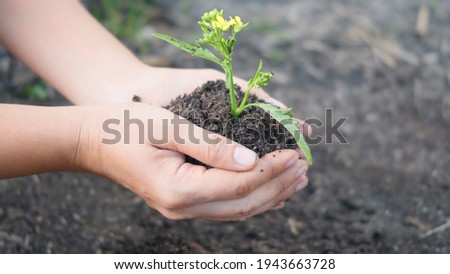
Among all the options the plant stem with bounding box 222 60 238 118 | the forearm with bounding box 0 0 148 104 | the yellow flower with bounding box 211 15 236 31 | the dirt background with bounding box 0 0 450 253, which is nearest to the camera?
the yellow flower with bounding box 211 15 236 31

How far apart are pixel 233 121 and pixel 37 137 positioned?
61 cm

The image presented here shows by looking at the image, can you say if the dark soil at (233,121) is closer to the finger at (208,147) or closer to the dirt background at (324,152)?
the finger at (208,147)

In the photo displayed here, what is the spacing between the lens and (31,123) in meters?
1.79

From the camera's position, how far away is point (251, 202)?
1.78 metres

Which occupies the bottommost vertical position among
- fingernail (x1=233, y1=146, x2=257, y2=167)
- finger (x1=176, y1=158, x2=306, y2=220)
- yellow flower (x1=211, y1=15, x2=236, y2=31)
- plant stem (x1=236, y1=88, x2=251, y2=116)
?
finger (x1=176, y1=158, x2=306, y2=220)

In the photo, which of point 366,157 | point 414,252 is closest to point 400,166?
point 366,157

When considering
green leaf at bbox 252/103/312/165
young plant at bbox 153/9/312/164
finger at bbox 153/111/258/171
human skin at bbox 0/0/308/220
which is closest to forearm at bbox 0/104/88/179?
human skin at bbox 0/0/308/220

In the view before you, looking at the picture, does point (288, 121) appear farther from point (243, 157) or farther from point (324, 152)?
point (324, 152)

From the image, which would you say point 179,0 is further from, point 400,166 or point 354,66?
point 400,166

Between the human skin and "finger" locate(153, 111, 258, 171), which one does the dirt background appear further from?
"finger" locate(153, 111, 258, 171)

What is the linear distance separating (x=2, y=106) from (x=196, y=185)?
682mm

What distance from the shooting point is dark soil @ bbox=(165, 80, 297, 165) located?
5.90 feet

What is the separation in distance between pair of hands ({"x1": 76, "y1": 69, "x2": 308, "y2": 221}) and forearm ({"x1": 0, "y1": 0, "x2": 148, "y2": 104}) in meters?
0.35

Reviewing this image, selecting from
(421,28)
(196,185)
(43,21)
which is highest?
(421,28)
